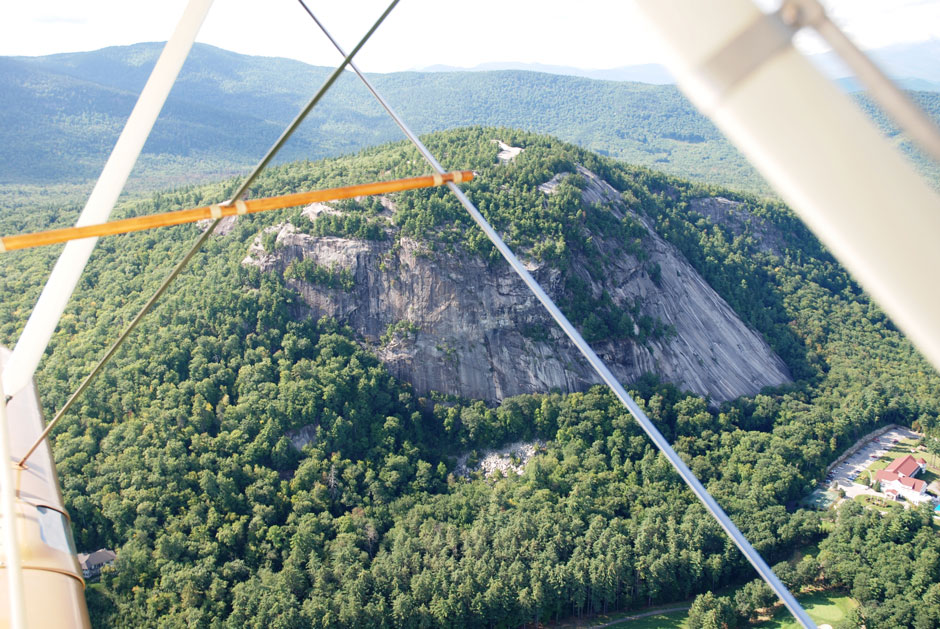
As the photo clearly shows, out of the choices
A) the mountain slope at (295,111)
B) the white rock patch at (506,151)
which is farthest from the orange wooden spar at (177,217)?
the mountain slope at (295,111)

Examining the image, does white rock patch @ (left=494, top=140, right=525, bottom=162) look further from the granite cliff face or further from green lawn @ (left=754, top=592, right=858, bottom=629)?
green lawn @ (left=754, top=592, right=858, bottom=629)

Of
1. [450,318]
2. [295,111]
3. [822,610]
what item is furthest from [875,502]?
[295,111]

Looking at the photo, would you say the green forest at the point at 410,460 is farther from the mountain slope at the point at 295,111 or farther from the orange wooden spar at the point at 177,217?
the mountain slope at the point at 295,111

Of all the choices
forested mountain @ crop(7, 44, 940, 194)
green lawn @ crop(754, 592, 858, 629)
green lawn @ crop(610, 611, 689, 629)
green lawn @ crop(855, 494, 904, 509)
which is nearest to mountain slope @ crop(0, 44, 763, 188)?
forested mountain @ crop(7, 44, 940, 194)

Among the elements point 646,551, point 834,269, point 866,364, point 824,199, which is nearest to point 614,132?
point 834,269

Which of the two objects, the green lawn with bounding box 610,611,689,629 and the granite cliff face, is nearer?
the green lawn with bounding box 610,611,689,629

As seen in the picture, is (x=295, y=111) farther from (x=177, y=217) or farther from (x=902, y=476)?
(x=177, y=217)
